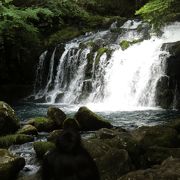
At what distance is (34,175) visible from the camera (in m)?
8.32

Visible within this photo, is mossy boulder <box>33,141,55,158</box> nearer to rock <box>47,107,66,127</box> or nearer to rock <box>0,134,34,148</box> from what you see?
rock <box>0,134,34,148</box>

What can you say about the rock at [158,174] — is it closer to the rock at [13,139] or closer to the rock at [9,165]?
the rock at [9,165]

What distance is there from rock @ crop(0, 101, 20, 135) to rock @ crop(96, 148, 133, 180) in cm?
520

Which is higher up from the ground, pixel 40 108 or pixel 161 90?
pixel 161 90

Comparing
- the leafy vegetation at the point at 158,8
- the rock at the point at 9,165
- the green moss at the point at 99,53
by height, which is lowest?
Result: the rock at the point at 9,165

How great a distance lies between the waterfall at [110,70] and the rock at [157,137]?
8.78m

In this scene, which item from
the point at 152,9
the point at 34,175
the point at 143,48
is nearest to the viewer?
the point at 34,175

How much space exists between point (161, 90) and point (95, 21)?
13110 millimetres

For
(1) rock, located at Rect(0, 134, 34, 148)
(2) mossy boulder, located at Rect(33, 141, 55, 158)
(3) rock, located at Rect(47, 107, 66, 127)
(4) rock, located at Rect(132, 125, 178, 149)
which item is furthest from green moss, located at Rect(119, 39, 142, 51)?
(2) mossy boulder, located at Rect(33, 141, 55, 158)

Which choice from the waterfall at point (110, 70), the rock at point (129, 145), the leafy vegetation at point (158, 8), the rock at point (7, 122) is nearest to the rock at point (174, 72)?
the waterfall at point (110, 70)

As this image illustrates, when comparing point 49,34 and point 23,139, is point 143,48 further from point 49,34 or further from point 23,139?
point 23,139

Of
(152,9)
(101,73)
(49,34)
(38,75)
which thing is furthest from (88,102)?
(152,9)

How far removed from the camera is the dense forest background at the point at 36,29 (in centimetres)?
1945

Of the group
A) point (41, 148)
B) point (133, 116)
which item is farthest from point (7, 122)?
point (133, 116)
